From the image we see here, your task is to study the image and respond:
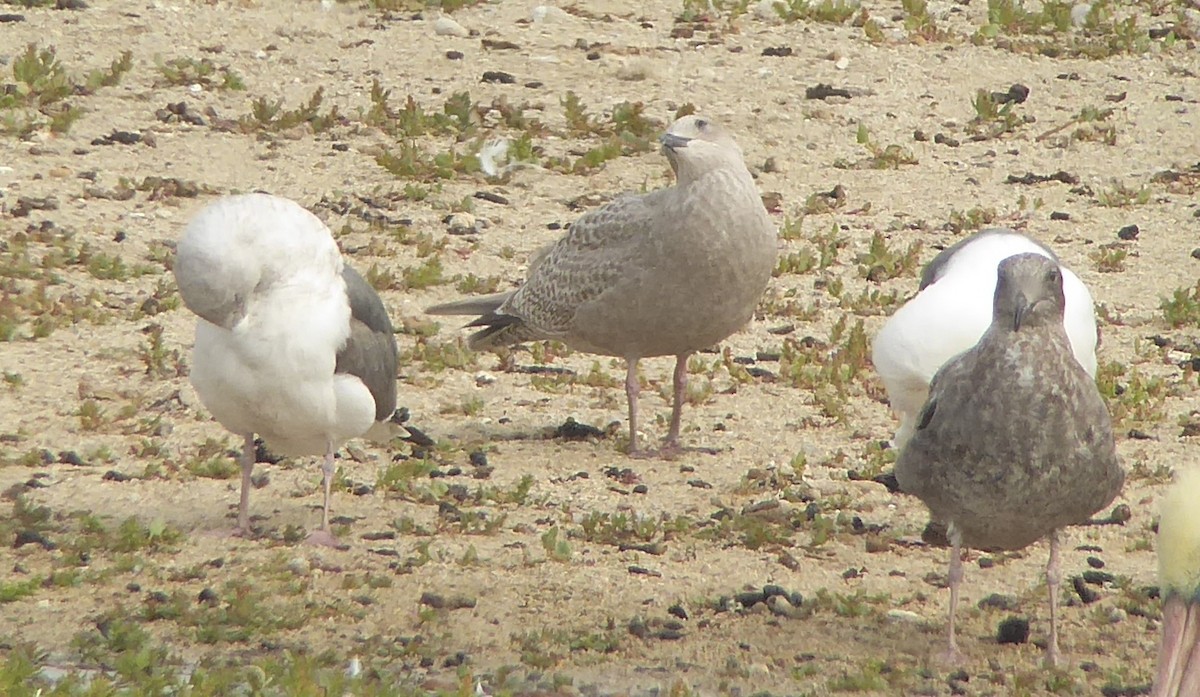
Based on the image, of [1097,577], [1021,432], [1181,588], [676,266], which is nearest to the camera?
[1181,588]

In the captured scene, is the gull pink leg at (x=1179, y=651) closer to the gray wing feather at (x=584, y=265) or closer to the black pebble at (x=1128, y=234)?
the gray wing feather at (x=584, y=265)

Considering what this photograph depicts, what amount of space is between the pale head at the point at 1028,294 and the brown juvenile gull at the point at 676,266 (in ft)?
8.37

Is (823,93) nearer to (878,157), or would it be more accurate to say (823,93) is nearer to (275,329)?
(878,157)

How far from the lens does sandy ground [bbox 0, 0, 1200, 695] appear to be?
721 cm

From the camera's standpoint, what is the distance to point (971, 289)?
8.20 m

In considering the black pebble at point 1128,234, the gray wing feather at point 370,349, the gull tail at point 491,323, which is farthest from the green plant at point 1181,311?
the gray wing feather at point 370,349

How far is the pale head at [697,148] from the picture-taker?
31.2 feet

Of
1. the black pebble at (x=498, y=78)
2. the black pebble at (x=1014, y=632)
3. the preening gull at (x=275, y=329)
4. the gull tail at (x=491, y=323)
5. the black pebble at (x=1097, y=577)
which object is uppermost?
the preening gull at (x=275, y=329)

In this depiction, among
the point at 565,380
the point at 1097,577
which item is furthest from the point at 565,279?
the point at 1097,577

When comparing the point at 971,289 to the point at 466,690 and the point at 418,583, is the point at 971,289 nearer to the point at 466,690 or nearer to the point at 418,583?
the point at 418,583

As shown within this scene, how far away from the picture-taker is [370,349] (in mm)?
8328

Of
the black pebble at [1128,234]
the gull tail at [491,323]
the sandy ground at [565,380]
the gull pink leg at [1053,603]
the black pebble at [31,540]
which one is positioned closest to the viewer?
the gull pink leg at [1053,603]

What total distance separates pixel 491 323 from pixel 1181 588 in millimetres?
5382

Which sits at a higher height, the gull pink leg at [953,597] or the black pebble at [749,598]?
the gull pink leg at [953,597]
